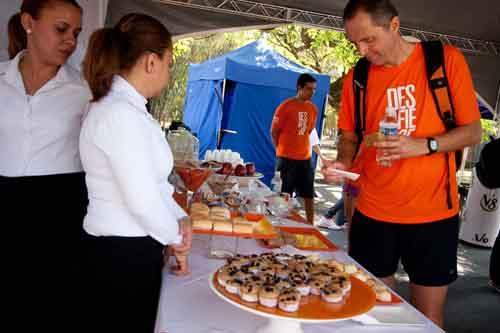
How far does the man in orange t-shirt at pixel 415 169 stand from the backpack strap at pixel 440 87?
0.02 m

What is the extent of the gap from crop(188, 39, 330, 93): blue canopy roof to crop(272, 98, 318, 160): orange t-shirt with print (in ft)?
8.25

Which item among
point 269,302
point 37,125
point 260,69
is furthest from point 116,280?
point 260,69

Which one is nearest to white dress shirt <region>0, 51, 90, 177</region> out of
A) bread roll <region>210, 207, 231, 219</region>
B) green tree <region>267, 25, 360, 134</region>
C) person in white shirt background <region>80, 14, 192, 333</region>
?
person in white shirt background <region>80, 14, 192, 333</region>

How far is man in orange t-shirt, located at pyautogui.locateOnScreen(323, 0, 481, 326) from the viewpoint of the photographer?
1.78 meters

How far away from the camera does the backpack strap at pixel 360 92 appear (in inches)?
78.5

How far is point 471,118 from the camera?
1779mm

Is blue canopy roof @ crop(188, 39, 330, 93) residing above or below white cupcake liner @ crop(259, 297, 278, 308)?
above

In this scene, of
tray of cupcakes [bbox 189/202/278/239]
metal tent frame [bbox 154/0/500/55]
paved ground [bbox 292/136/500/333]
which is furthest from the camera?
metal tent frame [bbox 154/0/500/55]

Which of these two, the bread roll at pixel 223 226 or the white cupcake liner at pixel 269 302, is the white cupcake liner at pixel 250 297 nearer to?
the white cupcake liner at pixel 269 302

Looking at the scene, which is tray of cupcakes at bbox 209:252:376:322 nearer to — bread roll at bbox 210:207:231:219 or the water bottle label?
bread roll at bbox 210:207:231:219

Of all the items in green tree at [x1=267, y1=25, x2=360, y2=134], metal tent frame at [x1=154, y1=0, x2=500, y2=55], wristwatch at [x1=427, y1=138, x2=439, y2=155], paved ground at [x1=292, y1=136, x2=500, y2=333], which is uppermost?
green tree at [x1=267, y1=25, x2=360, y2=134]

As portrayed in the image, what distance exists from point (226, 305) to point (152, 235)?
0.29 metres

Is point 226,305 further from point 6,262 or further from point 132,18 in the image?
point 6,262

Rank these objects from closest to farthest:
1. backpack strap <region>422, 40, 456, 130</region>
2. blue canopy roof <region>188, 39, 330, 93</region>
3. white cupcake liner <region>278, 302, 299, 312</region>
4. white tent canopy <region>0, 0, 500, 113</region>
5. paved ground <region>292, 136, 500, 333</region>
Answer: white cupcake liner <region>278, 302, 299, 312</region>, backpack strap <region>422, 40, 456, 130</region>, paved ground <region>292, 136, 500, 333</region>, white tent canopy <region>0, 0, 500, 113</region>, blue canopy roof <region>188, 39, 330, 93</region>
